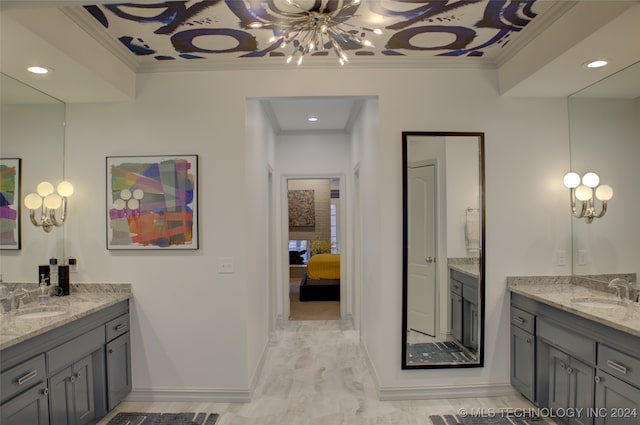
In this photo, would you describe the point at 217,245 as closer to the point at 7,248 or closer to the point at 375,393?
the point at 7,248

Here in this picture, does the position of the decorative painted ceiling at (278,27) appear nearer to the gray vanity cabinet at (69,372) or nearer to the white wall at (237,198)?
the white wall at (237,198)

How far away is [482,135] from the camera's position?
2912 millimetres

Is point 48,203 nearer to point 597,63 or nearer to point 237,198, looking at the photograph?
point 237,198

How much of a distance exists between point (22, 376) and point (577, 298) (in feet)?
11.0

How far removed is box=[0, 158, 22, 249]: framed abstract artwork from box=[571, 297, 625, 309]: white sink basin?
12.4ft

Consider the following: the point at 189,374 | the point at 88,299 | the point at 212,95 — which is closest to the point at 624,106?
the point at 212,95

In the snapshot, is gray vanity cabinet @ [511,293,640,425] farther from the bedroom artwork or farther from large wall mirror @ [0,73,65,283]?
the bedroom artwork

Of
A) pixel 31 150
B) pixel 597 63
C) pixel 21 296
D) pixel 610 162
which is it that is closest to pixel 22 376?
pixel 21 296

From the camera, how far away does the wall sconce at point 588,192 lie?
2793mm

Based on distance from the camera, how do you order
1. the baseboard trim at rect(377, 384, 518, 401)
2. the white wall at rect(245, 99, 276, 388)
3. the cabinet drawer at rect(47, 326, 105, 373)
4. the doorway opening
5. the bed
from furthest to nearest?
the doorway opening, the bed, the white wall at rect(245, 99, 276, 388), the baseboard trim at rect(377, 384, 518, 401), the cabinet drawer at rect(47, 326, 105, 373)

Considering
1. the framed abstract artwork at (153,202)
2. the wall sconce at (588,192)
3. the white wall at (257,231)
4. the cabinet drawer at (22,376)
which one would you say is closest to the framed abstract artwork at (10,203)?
the framed abstract artwork at (153,202)

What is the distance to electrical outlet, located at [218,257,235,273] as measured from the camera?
2910 mm

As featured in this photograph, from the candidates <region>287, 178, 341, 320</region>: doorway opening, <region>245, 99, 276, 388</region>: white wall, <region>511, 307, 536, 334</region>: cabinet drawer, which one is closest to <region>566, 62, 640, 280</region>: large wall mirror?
<region>511, 307, 536, 334</region>: cabinet drawer

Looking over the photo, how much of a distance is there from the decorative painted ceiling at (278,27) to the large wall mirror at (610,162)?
2.67ft
